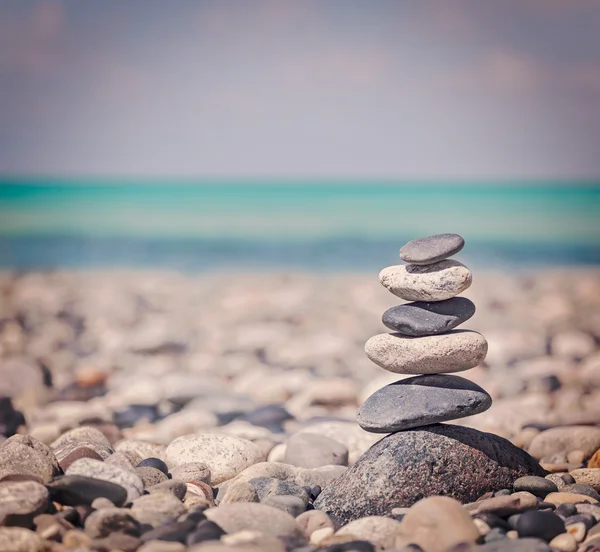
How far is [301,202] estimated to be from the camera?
97.3ft

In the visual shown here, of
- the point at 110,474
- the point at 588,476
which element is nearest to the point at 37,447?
the point at 110,474

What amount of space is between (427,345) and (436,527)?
2.95 ft

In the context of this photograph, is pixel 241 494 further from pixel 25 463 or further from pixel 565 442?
pixel 565 442

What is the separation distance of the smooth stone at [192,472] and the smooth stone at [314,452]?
61 centimetres

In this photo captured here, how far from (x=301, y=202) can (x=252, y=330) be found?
21227 mm

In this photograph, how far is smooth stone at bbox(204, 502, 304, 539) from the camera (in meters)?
2.80

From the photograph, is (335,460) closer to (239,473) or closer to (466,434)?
(239,473)

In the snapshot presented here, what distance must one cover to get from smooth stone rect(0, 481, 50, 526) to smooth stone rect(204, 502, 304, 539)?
2.10 feet

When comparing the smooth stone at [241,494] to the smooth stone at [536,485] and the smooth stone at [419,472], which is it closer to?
the smooth stone at [419,472]

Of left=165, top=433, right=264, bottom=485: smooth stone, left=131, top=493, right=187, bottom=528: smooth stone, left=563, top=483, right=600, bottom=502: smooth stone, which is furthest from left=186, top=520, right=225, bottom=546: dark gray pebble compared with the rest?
left=563, top=483, right=600, bottom=502: smooth stone

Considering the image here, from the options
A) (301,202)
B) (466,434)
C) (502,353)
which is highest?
(301,202)

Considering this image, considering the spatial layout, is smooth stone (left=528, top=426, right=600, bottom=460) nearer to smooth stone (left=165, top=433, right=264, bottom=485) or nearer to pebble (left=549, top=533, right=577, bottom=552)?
pebble (left=549, top=533, right=577, bottom=552)

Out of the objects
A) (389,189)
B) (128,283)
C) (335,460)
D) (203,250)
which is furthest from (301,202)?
(335,460)

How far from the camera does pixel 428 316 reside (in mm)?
3379
